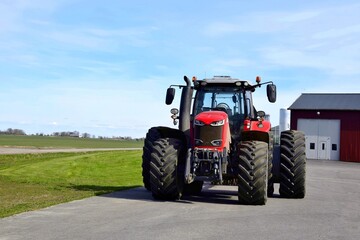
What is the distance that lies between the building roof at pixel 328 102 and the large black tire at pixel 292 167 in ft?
128

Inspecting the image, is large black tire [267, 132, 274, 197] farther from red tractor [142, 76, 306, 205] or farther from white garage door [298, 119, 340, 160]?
white garage door [298, 119, 340, 160]

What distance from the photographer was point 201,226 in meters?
8.79

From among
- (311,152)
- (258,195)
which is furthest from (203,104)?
(311,152)

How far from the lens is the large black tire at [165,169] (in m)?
12.0

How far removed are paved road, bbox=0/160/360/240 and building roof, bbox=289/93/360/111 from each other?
132ft

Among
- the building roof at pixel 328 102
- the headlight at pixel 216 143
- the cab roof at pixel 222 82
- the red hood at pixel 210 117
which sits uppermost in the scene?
the building roof at pixel 328 102

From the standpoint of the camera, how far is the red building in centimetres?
4974

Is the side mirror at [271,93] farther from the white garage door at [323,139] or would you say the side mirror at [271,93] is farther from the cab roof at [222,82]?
the white garage door at [323,139]

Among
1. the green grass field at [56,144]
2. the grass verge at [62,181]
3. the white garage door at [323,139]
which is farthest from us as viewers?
the green grass field at [56,144]

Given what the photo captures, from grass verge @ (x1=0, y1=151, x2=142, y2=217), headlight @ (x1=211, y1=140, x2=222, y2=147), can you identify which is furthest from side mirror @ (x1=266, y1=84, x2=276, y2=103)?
grass verge @ (x1=0, y1=151, x2=142, y2=217)

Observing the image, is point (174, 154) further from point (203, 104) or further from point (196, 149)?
point (203, 104)

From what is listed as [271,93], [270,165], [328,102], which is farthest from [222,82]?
[328,102]

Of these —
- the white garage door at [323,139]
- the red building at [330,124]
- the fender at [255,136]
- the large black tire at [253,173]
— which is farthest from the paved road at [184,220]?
the white garage door at [323,139]

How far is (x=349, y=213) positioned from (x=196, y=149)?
3.64 m
